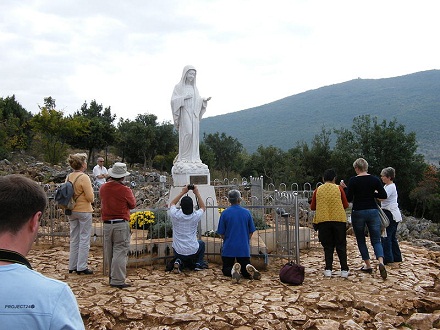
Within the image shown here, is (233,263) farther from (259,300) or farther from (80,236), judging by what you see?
(80,236)

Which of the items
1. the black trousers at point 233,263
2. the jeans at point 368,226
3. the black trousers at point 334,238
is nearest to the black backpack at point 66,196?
the black trousers at point 233,263

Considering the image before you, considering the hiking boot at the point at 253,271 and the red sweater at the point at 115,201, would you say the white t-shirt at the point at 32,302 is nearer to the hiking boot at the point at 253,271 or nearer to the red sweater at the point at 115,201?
the red sweater at the point at 115,201

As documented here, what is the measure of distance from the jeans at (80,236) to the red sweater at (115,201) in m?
0.72

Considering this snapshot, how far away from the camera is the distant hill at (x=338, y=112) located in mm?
110688

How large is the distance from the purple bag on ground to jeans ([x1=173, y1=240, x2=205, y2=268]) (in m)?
1.46

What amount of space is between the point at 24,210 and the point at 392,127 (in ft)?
121

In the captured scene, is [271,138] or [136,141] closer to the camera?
[136,141]

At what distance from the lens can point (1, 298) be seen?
50.1 inches

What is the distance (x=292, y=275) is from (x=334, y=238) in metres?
0.95

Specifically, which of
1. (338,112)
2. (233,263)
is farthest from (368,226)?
(338,112)

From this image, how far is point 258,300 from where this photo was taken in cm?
495

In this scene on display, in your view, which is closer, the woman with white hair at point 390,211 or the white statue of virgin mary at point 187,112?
the woman with white hair at point 390,211

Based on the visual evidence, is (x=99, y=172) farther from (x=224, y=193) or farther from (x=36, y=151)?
(x=36, y=151)

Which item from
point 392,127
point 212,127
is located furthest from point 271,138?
point 392,127
